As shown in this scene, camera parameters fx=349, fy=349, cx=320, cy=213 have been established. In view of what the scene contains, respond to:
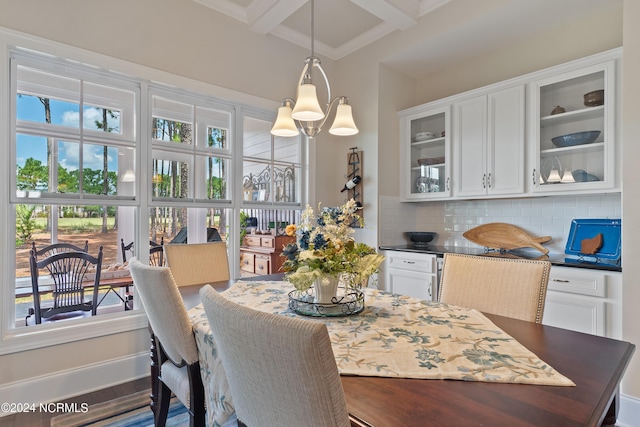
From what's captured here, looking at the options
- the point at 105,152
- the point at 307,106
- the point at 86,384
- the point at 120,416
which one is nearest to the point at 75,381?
the point at 86,384

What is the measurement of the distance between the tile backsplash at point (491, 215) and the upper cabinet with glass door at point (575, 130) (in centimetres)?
31

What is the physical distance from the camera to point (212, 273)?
2.40 meters

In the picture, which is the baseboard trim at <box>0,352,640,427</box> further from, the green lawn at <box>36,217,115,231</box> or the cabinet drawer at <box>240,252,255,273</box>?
the cabinet drawer at <box>240,252,255,273</box>

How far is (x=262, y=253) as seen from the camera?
145 inches

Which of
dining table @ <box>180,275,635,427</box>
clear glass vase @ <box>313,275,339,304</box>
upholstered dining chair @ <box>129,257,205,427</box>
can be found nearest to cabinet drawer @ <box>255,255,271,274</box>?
upholstered dining chair @ <box>129,257,205,427</box>

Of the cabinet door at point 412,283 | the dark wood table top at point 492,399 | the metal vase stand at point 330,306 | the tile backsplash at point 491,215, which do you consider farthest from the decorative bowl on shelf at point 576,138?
the metal vase stand at point 330,306

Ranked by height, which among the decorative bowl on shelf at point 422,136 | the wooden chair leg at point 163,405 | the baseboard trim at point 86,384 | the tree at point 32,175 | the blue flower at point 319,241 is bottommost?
the baseboard trim at point 86,384

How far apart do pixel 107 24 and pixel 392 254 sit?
2.88 metres

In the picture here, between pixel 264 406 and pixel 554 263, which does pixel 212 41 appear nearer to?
pixel 264 406

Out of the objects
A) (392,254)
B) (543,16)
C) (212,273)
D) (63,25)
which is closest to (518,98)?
(543,16)

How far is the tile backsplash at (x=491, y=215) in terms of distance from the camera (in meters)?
2.73

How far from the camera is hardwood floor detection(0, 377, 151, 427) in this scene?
197cm

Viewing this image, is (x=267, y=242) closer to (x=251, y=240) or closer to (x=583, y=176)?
(x=251, y=240)

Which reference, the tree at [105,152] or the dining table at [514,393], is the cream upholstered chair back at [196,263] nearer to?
the tree at [105,152]
